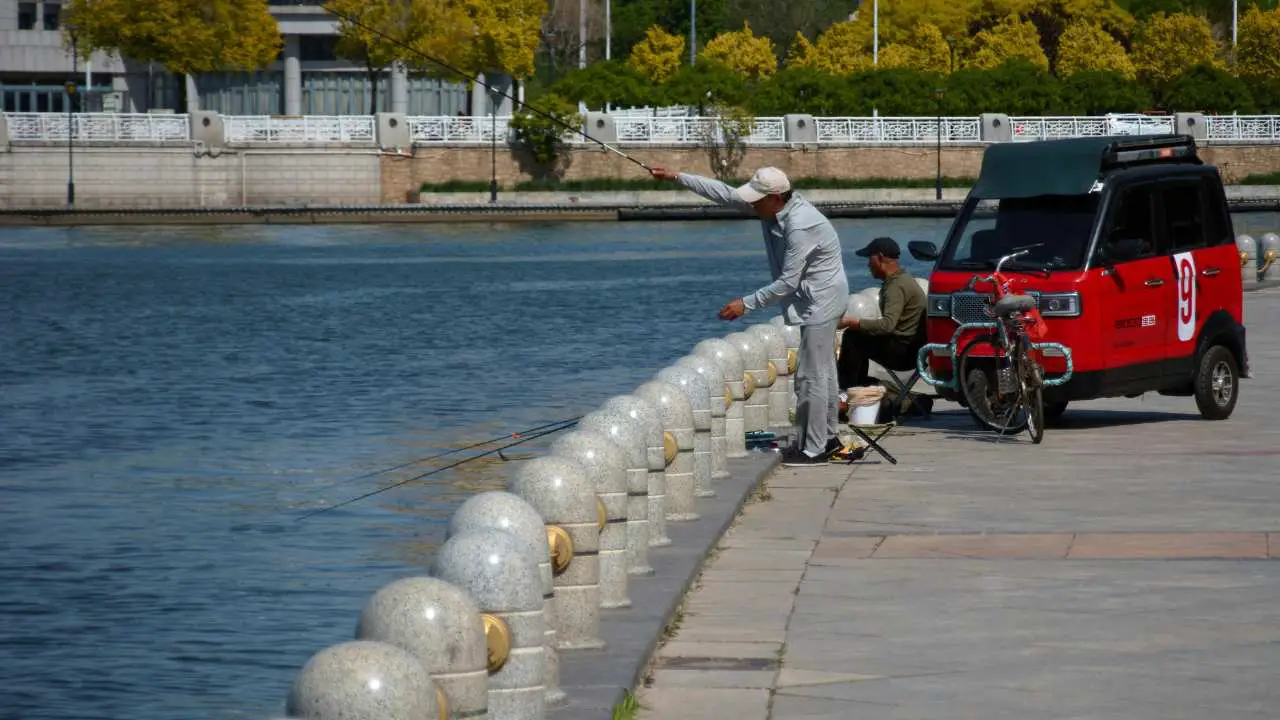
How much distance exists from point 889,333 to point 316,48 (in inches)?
2949

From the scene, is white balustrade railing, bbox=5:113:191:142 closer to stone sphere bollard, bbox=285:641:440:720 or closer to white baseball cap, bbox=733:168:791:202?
white baseball cap, bbox=733:168:791:202

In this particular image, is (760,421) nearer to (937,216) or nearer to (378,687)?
(378,687)

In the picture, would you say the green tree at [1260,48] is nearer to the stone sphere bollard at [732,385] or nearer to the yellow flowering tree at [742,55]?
the yellow flowering tree at [742,55]

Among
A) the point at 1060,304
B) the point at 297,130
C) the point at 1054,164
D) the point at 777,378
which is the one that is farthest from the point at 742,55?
the point at 1060,304

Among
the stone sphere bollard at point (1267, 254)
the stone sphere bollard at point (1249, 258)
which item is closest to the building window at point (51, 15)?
the stone sphere bollard at point (1267, 254)

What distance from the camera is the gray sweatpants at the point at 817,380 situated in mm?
12836

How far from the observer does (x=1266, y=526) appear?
1070 centimetres

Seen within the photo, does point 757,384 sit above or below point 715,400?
below

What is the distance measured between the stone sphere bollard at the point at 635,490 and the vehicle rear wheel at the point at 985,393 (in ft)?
18.0

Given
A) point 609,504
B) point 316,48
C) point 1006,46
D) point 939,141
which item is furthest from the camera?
point 1006,46

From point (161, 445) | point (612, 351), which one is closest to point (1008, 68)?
point (612, 351)

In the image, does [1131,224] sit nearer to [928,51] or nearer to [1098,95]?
[1098,95]

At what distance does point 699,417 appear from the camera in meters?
11.5

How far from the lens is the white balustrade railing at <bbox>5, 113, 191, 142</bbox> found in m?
76.0
